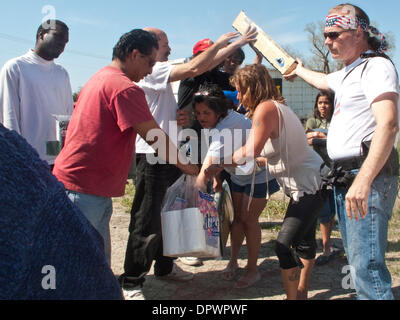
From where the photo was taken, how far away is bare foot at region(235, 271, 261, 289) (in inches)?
135

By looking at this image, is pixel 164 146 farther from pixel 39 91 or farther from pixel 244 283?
pixel 244 283

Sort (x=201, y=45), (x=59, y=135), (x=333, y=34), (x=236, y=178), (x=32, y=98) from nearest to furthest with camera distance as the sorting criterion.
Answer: (x=333, y=34) < (x=59, y=135) < (x=32, y=98) < (x=236, y=178) < (x=201, y=45)

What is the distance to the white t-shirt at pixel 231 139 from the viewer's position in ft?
10.0

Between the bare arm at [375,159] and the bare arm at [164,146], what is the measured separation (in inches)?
43.2

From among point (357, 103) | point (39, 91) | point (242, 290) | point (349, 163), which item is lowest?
point (242, 290)

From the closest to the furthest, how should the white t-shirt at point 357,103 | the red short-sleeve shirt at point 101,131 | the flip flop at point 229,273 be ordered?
the white t-shirt at point 357,103
the red short-sleeve shirt at point 101,131
the flip flop at point 229,273

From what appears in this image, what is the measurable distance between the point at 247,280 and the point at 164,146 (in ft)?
5.59

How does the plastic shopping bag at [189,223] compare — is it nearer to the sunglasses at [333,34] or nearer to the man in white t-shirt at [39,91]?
the man in white t-shirt at [39,91]

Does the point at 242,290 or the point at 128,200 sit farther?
the point at 128,200

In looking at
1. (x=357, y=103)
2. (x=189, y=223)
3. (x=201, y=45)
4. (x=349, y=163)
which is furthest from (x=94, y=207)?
(x=201, y=45)

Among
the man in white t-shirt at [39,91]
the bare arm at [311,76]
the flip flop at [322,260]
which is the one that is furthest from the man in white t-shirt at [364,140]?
the man in white t-shirt at [39,91]

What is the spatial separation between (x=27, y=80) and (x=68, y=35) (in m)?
0.56

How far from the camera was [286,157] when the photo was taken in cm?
270
